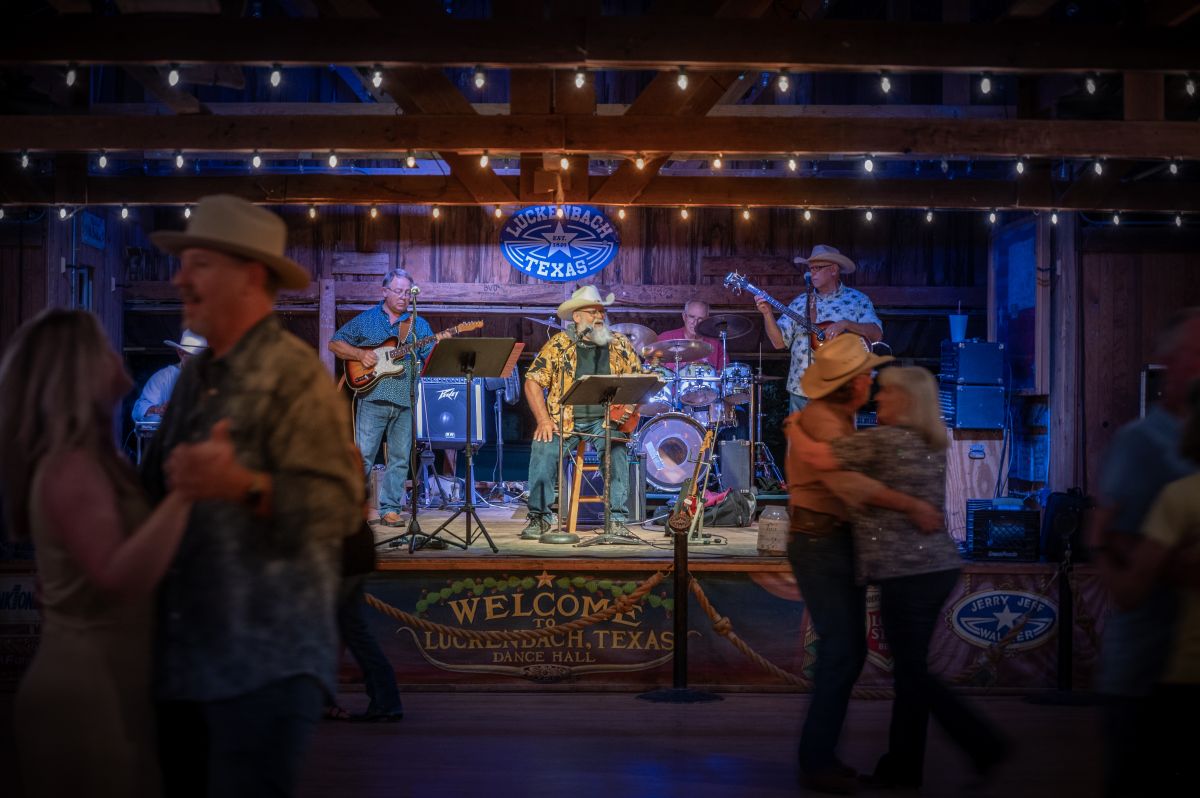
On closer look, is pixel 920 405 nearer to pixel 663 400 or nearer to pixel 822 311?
pixel 822 311

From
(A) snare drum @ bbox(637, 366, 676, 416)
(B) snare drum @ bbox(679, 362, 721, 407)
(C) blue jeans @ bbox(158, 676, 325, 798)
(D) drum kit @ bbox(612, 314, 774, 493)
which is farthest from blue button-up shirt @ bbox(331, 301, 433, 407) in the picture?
(C) blue jeans @ bbox(158, 676, 325, 798)

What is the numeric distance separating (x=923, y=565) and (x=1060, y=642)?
3582mm

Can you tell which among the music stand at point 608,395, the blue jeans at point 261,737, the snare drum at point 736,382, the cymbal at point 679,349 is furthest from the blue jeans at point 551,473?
the blue jeans at point 261,737

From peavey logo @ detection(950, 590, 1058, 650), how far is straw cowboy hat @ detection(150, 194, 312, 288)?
6328 mm

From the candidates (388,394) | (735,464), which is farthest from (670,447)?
(388,394)

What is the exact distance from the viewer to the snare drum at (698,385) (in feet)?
37.6

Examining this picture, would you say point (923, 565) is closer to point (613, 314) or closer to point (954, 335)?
point (954, 335)

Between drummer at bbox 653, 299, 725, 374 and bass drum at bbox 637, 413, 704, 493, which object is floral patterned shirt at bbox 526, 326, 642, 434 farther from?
drummer at bbox 653, 299, 725, 374

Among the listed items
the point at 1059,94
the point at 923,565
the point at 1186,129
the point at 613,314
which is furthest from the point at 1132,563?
the point at 613,314

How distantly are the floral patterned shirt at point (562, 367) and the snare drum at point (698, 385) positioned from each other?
190cm

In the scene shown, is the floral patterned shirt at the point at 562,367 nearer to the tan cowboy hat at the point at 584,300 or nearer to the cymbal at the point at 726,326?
the tan cowboy hat at the point at 584,300

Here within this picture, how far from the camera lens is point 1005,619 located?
7.61 meters

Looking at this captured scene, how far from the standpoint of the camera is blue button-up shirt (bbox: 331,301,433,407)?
9938mm

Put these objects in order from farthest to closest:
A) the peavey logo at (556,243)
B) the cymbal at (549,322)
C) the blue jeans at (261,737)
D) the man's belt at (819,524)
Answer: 1. the cymbal at (549,322)
2. the peavey logo at (556,243)
3. the man's belt at (819,524)
4. the blue jeans at (261,737)
